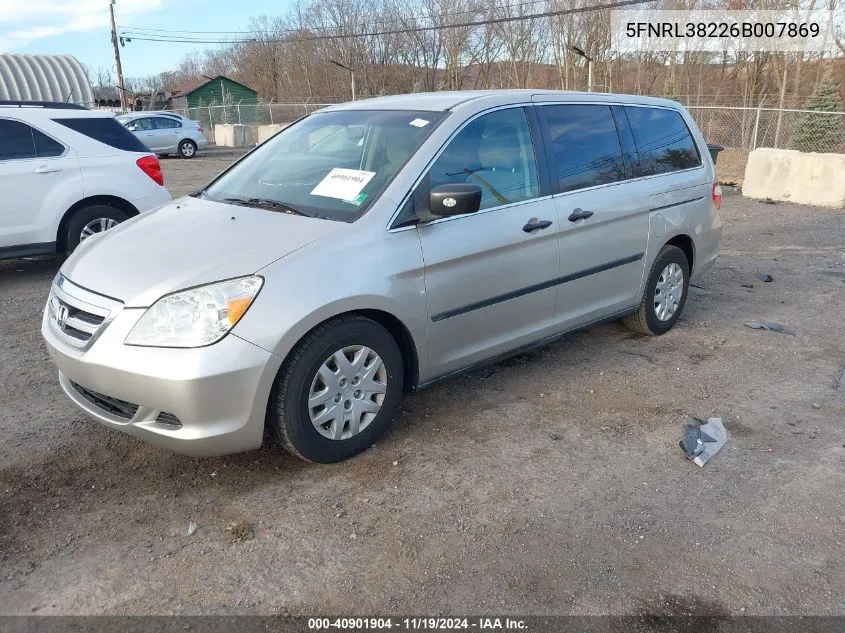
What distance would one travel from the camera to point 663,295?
5.41 metres

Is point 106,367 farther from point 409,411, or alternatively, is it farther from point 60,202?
point 60,202

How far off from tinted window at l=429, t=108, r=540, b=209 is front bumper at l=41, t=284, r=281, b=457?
1.43 m

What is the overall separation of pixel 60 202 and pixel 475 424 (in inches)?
207

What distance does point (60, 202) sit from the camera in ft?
22.9

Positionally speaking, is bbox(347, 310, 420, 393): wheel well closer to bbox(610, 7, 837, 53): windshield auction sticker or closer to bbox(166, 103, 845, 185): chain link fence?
bbox(166, 103, 845, 185): chain link fence

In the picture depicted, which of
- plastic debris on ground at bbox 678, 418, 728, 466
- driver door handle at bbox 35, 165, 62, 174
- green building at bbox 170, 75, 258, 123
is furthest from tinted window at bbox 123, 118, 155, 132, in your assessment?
green building at bbox 170, 75, 258, 123

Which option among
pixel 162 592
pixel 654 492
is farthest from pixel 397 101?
pixel 162 592

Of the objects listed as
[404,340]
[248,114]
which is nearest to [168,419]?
[404,340]

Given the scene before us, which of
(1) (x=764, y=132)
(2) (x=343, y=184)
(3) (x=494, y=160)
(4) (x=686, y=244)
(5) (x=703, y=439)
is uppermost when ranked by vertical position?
(3) (x=494, y=160)

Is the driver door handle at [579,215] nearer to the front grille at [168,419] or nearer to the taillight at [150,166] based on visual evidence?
the front grille at [168,419]

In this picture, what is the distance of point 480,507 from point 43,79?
27.9 m

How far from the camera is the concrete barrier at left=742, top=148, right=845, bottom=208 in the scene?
1177cm

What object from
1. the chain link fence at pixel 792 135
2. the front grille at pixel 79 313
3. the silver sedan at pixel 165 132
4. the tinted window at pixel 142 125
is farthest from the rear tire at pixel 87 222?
the tinted window at pixel 142 125

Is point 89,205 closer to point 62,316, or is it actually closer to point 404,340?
point 62,316
